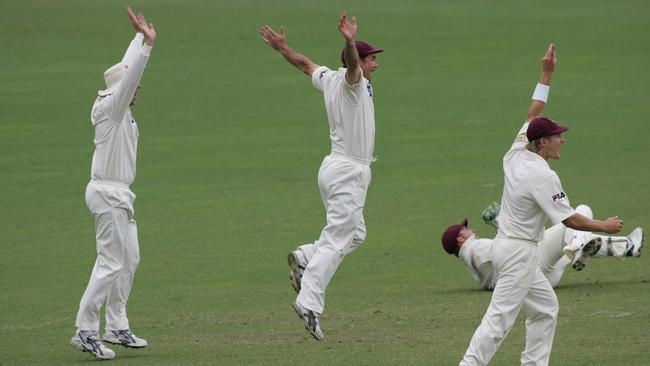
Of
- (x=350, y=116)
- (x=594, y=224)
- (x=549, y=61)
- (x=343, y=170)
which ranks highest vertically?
(x=549, y=61)

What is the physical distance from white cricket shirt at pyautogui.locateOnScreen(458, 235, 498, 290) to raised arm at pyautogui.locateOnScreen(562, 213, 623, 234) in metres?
3.57

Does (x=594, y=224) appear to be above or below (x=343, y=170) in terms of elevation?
below

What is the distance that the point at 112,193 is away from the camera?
1184 centimetres

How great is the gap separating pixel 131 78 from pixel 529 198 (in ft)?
12.0

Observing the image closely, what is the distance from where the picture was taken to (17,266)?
1652 cm

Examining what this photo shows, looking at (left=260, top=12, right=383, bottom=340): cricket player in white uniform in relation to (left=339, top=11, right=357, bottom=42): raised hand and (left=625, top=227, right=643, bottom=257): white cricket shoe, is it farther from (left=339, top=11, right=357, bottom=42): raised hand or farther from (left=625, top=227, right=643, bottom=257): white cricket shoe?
(left=625, top=227, right=643, bottom=257): white cricket shoe

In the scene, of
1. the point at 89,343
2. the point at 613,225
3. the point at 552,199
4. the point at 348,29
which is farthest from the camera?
the point at 348,29

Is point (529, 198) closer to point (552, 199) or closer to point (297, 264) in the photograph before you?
point (552, 199)

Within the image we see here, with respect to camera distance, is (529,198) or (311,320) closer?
(529,198)

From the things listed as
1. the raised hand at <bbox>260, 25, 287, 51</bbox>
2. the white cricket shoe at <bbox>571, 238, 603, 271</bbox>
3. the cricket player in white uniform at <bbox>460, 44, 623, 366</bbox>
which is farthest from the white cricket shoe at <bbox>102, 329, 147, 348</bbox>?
the white cricket shoe at <bbox>571, 238, 603, 271</bbox>

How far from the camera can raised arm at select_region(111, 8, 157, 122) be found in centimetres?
1162

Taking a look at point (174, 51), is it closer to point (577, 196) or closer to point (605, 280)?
point (577, 196)

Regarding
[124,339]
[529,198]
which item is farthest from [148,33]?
[529,198]

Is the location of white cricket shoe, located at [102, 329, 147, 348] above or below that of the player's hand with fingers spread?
below
